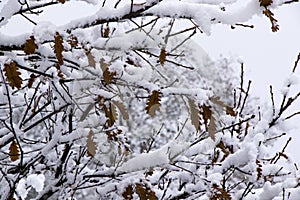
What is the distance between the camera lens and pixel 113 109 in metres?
1.63

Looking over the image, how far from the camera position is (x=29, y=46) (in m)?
1.53

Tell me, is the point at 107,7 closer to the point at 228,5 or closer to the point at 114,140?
the point at 228,5

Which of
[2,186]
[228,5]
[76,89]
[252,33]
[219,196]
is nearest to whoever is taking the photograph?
[228,5]

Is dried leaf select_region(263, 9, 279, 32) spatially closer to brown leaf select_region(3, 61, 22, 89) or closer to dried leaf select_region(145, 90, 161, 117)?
dried leaf select_region(145, 90, 161, 117)

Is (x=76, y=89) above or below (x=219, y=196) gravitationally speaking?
above

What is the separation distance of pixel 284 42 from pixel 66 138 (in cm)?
3813

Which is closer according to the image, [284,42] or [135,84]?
[135,84]

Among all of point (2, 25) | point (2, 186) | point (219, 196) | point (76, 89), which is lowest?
point (219, 196)

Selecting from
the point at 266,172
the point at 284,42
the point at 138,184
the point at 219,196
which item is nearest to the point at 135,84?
the point at 138,184

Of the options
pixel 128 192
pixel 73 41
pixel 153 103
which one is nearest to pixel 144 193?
pixel 128 192

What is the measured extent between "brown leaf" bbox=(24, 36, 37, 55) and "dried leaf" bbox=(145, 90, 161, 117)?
46cm

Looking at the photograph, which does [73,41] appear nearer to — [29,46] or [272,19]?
[29,46]

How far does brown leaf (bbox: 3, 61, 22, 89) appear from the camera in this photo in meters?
1.51

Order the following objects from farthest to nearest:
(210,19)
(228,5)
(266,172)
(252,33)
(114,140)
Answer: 1. (252,33)
2. (266,172)
3. (114,140)
4. (228,5)
5. (210,19)
